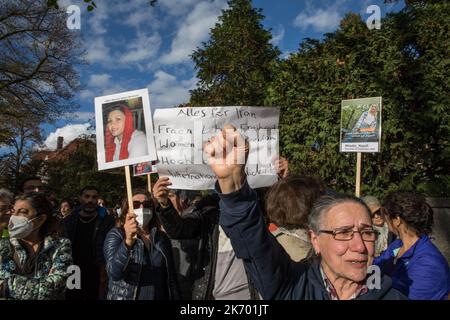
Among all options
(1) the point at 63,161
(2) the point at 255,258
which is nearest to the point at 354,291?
(2) the point at 255,258

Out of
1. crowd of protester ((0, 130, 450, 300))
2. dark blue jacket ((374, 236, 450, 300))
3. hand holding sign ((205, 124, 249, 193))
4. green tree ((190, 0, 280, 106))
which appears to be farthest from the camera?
green tree ((190, 0, 280, 106))

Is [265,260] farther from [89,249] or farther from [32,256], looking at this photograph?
[89,249]

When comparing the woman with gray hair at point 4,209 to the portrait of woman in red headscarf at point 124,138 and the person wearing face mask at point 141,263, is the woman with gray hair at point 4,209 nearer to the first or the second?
the person wearing face mask at point 141,263

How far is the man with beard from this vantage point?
15.1 feet

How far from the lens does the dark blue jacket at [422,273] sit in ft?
7.53

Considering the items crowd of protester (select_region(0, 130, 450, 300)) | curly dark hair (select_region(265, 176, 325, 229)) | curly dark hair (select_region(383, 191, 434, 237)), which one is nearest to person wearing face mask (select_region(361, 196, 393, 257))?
crowd of protester (select_region(0, 130, 450, 300))

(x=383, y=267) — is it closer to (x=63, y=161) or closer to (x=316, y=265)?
(x=316, y=265)

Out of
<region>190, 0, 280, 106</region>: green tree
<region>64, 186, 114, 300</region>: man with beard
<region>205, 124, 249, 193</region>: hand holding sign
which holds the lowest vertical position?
<region>64, 186, 114, 300</region>: man with beard

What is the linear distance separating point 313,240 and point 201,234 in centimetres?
135

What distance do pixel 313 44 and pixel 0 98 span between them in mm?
13804

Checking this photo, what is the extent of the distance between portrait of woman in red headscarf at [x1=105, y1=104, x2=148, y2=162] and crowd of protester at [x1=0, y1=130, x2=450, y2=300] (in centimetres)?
33

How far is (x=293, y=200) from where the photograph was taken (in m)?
2.34

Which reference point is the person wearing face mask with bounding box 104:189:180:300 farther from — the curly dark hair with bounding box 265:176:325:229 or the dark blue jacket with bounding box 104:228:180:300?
the curly dark hair with bounding box 265:176:325:229

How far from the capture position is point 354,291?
6.01ft
